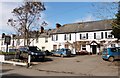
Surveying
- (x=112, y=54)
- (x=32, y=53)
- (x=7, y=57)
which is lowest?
(x=7, y=57)

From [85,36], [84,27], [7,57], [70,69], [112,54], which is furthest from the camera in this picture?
[84,27]

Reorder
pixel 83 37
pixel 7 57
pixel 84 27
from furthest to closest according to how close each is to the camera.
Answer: pixel 84 27
pixel 83 37
pixel 7 57

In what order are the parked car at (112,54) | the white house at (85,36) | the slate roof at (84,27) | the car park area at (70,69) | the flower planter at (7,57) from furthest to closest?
the slate roof at (84,27) → the white house at (85,36) → the flower planter at (7,57) → the parked car at (112,54) → the car park area at (70,69)

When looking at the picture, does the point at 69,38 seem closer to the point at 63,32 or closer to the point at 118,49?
the point at 63,32

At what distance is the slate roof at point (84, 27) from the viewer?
45406mm

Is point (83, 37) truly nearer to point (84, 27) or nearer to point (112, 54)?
point (84, 27)

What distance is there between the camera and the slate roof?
4541 centimetres

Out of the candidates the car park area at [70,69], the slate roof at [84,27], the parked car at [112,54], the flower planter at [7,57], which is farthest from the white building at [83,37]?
the car park area at [70,69]

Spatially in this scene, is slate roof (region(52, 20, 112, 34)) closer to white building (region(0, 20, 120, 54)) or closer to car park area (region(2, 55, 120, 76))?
white building (region(0, 20, 120, 54))

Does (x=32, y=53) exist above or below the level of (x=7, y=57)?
above

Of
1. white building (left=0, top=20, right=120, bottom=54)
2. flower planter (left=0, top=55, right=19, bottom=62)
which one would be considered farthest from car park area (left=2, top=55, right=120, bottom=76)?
white building (left=0, top=20, right=120, bottom=54)

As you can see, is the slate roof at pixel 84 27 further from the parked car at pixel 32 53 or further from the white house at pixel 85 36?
the parked car at pixel 32 53

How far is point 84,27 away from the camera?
160ft

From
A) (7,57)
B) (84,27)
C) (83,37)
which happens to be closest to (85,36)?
(83,37)
